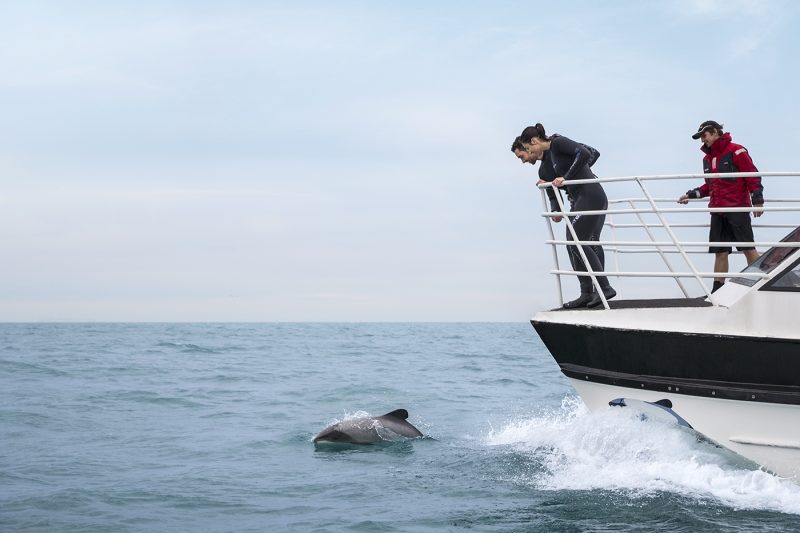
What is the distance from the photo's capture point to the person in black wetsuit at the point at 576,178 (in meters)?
8.55

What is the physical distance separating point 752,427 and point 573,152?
300cm

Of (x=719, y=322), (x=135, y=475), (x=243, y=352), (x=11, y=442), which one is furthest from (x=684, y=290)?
(x=243, y=352)

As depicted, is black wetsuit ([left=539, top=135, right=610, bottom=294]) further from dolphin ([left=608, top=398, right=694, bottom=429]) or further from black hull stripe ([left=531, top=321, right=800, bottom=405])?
dolphin ([left=608, top=398, right=694, bottom=429])

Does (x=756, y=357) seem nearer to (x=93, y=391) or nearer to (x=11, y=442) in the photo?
(x=11, y=442)

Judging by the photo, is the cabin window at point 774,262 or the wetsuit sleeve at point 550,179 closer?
the cabin window at point 774,262

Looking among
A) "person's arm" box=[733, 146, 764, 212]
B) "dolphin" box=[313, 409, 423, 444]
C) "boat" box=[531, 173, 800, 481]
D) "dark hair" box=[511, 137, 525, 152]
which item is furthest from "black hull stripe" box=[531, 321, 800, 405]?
"dolphin" box=[313, 409, 423, 444]

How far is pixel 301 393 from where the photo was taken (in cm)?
1828

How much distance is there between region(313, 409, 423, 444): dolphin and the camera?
1090cm

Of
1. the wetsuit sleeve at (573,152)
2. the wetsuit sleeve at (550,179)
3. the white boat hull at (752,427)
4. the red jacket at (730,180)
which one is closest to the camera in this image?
the white boat hull at (752,427)

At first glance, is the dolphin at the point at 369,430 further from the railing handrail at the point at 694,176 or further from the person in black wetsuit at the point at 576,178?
the railing handrail at the point at 694,176

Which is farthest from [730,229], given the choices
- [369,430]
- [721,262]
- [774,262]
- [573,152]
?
[369,430]

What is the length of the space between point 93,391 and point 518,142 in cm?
1279

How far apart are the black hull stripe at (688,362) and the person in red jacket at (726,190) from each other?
1742 millimetres

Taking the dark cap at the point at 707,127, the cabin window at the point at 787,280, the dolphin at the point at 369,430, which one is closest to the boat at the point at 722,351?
the cabin window at the point at 787,280
